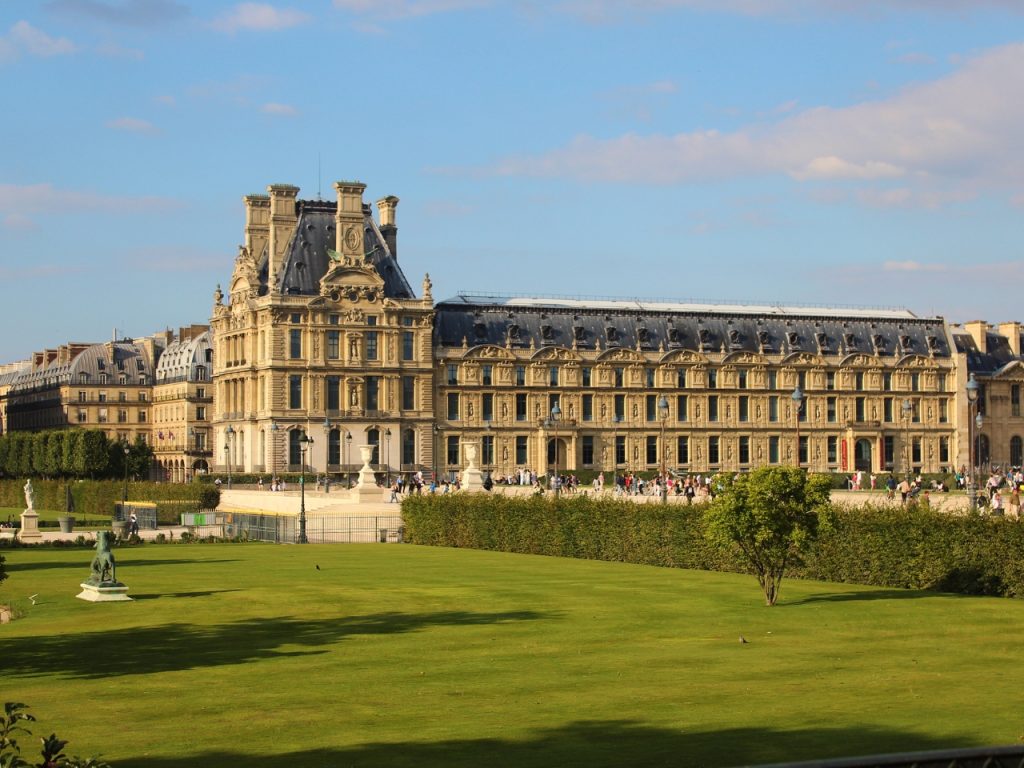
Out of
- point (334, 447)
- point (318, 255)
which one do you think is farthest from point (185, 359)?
point (334, 447)

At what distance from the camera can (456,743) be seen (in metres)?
19.5

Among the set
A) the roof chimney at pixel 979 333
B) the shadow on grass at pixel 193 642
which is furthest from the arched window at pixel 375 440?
the shadow on grass at pixel 193 642

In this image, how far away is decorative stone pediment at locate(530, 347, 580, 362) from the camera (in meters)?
123

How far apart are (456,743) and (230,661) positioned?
797cm

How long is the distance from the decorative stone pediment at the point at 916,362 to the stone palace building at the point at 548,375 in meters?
0.16

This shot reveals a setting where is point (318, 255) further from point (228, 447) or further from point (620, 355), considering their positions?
point (620, 355)

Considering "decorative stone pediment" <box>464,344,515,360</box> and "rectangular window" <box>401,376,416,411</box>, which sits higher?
"decorative stone pediment" <box>464,344,515,360</box>

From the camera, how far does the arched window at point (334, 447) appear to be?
11419 cm

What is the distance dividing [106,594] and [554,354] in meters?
87.4

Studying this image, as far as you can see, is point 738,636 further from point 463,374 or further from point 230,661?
point 463,374

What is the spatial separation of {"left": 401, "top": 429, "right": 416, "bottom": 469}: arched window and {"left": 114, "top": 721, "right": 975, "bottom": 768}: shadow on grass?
96.8 metres

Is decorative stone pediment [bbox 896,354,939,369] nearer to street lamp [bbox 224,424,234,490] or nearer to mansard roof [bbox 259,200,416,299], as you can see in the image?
mansard roof [bbox 259,200,416,299]

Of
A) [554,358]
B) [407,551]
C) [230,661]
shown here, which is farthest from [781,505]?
[554,358]

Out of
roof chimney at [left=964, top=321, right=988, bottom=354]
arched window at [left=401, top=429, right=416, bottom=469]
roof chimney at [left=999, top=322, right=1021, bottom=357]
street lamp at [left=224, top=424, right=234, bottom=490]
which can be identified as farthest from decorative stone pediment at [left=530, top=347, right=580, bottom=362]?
roof chimney at [left=999, top=322, right=1021, bottom=357]
